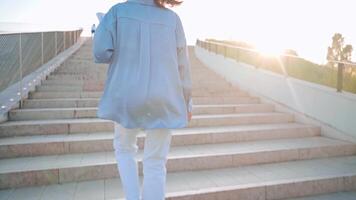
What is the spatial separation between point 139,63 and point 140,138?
2461mm

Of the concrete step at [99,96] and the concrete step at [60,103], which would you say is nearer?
the concrete step at [60,103]

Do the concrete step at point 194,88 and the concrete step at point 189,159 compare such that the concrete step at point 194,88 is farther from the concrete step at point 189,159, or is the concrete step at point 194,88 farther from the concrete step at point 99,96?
the concrete step at point 189,159

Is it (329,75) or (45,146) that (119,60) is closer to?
(45,146)

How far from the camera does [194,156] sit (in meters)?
4.12

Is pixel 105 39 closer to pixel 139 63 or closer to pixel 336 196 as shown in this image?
pixel 139 63

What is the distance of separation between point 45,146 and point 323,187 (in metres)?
3.35

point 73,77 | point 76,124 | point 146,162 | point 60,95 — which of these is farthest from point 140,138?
point 73,77

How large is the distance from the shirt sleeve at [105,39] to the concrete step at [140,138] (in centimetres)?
237

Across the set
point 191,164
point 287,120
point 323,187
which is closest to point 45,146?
point 191,164

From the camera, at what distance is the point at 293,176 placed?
387cm

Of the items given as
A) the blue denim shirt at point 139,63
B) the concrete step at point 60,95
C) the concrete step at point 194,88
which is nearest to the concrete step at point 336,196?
the blue denim shirt at point 139,63

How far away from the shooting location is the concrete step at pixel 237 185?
3332mm

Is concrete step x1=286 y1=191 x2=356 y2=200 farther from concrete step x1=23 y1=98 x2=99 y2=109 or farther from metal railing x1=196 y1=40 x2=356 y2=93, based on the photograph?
concrete step x1=23 y1=98 x2=99 y2=109

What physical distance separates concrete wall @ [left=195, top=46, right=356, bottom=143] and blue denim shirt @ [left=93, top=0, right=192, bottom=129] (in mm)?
3751
